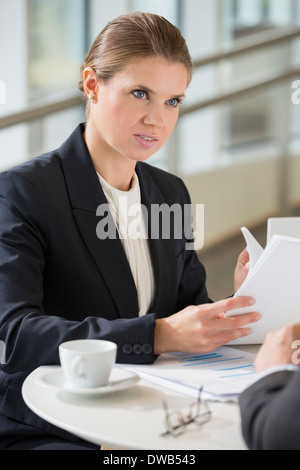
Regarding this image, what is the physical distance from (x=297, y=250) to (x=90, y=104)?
2.41 feet

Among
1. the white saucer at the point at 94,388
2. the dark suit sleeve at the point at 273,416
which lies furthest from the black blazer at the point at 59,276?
the dark suit sleeve at the point at 273,416

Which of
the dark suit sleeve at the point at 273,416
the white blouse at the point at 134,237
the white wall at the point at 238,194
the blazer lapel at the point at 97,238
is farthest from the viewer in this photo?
the white wall at the point at 238,194

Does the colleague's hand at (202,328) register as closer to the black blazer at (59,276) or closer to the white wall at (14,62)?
the black blazer at (59,276)

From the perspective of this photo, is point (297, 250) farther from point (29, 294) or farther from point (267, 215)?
point (267, 215)

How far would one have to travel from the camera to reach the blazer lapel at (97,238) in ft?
5.49

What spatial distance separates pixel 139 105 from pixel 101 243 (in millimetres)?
333

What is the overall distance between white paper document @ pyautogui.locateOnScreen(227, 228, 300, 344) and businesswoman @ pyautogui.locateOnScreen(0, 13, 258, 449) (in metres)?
0.04

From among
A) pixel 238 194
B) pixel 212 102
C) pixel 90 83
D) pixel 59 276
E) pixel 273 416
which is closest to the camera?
pixel 273 416

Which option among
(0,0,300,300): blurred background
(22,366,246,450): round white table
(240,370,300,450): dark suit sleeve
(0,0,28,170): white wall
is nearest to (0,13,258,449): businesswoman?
(22,366,246,450): round white table

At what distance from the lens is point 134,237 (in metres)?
1.82

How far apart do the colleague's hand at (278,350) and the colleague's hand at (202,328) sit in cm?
20
